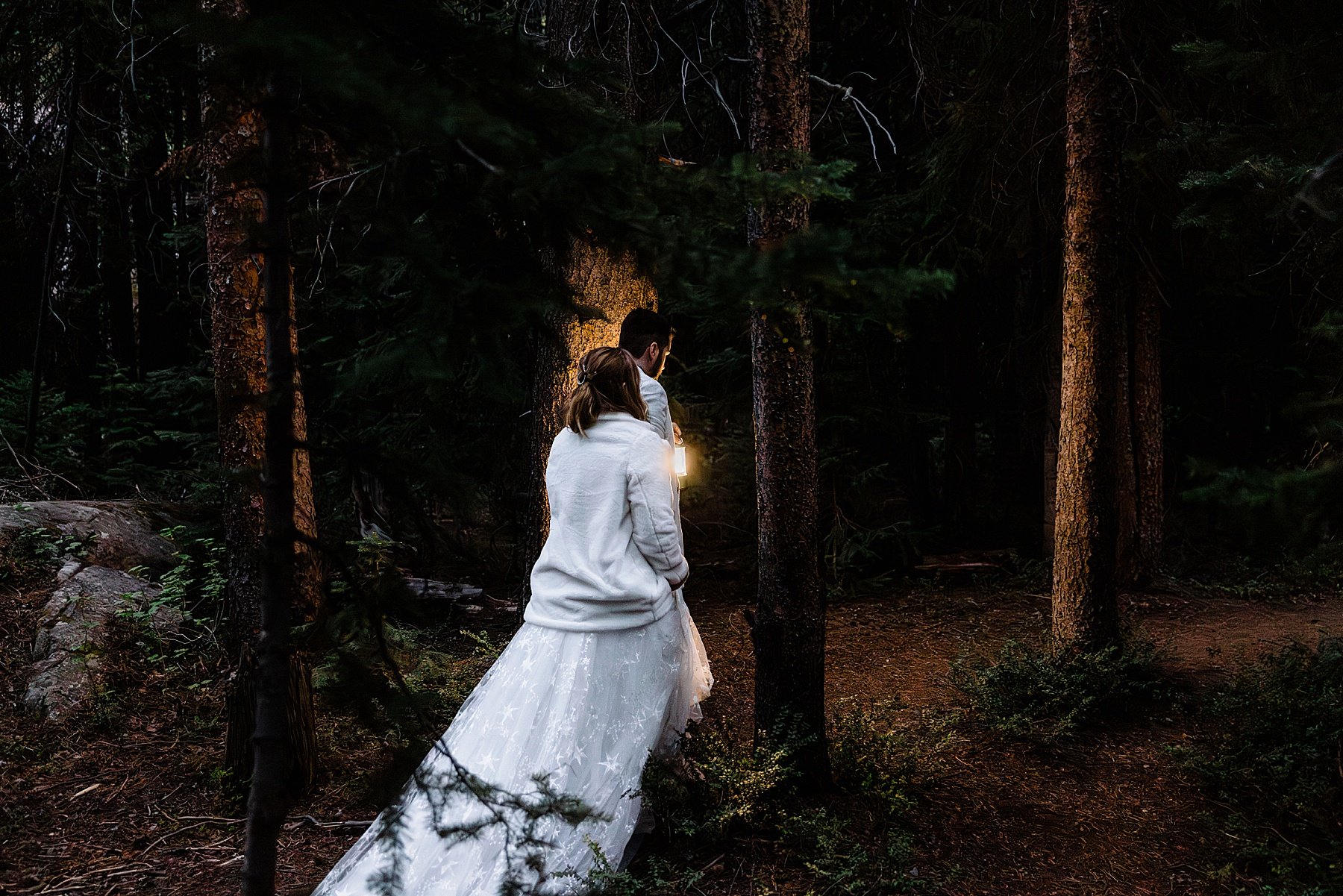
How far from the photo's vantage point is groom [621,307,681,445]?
4504mm

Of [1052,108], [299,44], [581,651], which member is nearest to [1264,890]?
[581,651]

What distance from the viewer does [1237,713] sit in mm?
5828

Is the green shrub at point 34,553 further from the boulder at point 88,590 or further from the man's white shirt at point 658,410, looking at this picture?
the man's white shirt at point 658,410

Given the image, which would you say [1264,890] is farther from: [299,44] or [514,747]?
[299,44]

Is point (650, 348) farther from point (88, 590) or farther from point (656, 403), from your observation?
point (88, 590)

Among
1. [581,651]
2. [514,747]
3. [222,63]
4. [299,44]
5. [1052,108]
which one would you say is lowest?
[514,747]

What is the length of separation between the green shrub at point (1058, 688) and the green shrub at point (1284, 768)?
59 centimetres

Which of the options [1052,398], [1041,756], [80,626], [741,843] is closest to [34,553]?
[80,626]

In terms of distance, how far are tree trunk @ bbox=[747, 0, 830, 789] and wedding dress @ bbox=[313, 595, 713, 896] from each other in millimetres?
528

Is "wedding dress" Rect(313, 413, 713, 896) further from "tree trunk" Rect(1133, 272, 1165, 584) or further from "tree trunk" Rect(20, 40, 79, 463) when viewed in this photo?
"tree trunk" Rect(1133, 272, 1165, 584)

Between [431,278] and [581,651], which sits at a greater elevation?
[431,278]

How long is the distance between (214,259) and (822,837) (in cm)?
454

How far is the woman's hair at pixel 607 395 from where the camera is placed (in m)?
4.33

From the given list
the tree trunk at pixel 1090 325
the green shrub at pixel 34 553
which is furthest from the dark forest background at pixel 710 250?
the green shrub at pixel 34 553
